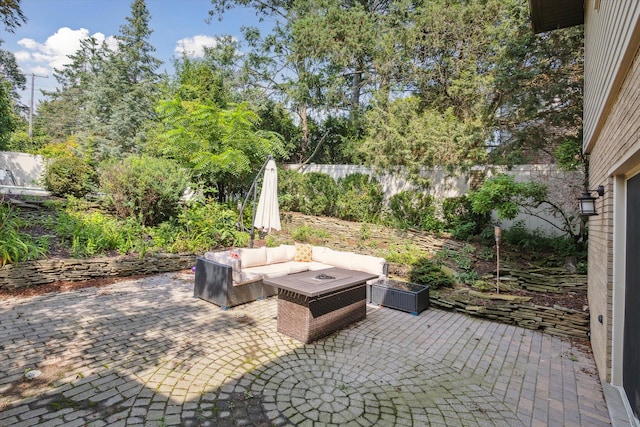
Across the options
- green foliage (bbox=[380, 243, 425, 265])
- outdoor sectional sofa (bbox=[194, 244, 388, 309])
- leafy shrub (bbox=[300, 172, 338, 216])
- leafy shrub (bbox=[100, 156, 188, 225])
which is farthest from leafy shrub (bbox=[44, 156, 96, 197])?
green foliage (bbox=[380, 243, 425, 265])

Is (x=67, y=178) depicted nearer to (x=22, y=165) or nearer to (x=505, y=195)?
(x=22, y=165)

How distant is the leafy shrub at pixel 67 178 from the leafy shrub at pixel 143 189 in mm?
2056

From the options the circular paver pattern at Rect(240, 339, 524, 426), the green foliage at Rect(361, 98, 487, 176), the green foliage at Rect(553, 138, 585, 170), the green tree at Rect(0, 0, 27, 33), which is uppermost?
the green tree at Rect(0, 0, 27, 33)

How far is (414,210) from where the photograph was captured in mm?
10312

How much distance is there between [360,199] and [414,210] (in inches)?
75.9

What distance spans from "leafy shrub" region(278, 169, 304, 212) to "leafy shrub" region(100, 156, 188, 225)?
3.79 m

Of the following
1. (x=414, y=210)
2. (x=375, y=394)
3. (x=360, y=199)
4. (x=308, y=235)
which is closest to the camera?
(x=375, y=394)

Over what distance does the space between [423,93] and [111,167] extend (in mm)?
9910

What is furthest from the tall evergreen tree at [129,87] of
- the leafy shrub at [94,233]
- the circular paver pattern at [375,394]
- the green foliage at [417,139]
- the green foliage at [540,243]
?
the green foliage at [540,243]

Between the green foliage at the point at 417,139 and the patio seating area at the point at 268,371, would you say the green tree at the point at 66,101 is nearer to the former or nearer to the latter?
the green foliage at the point at 417,139

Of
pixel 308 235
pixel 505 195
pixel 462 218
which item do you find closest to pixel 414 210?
pixel 462 218

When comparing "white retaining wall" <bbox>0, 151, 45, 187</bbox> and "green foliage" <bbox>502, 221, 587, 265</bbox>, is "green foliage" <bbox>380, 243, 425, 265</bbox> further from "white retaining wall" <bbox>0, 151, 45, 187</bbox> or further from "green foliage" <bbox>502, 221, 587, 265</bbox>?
"white retaining wall" <bbox>0, 151, 45, 187</bbox>

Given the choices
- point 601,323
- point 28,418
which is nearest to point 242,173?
point 28,418

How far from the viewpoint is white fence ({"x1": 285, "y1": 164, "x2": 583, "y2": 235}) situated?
7807 mm
